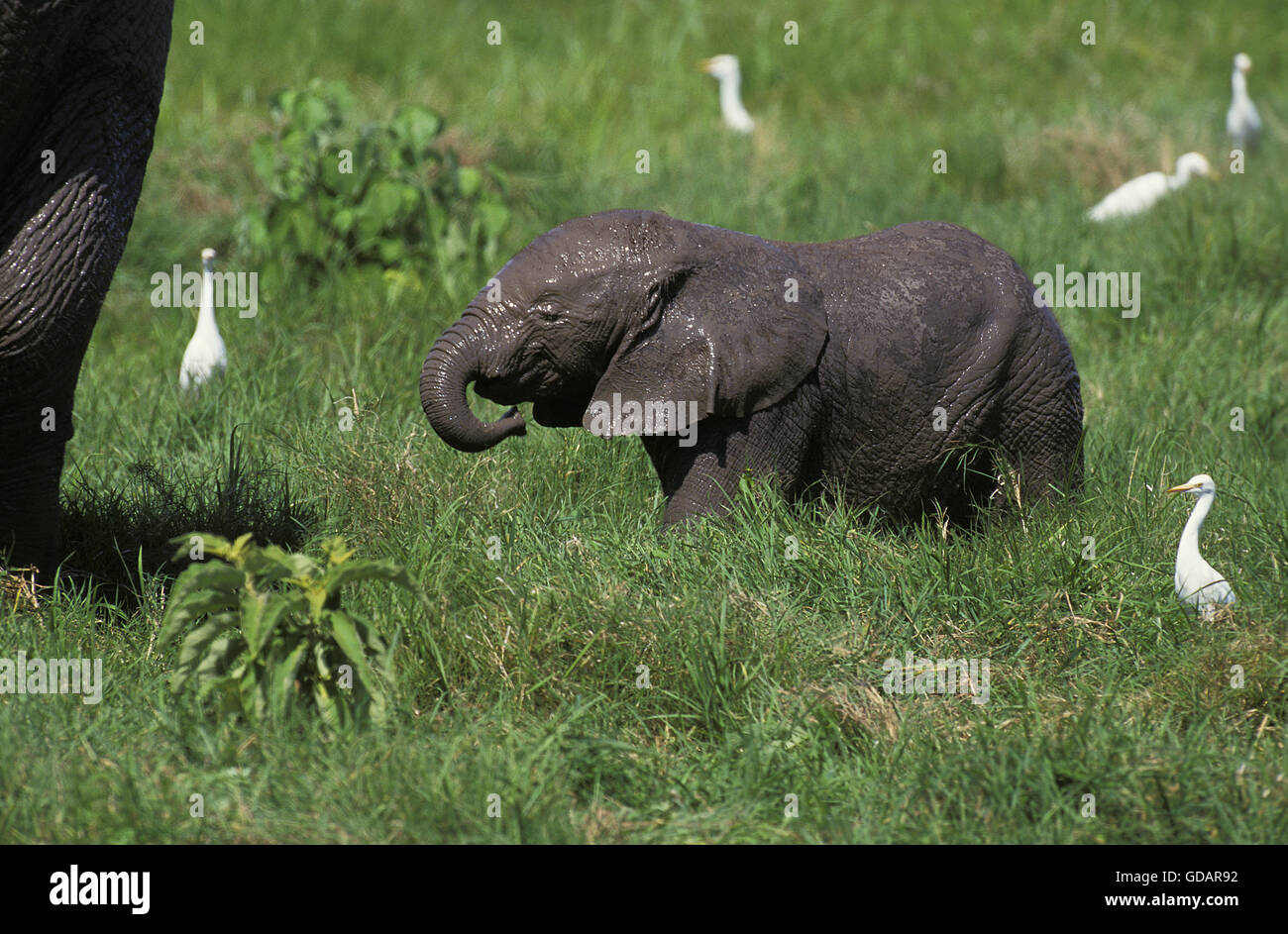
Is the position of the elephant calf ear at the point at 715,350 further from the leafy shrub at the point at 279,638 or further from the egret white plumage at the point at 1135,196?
the egret white plumage at the point at 1135,196

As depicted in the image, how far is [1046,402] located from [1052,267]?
131 inches

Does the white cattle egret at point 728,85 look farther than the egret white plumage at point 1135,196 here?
Yes

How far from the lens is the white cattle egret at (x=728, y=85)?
11000 millimetres

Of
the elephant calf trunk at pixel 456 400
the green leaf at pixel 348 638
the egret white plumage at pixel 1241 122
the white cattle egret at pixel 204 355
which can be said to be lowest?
the green leaf at pixel 348 638

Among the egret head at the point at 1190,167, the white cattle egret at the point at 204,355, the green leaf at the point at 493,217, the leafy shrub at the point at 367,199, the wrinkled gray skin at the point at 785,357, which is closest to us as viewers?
the wrinkled gray skin at the point at 785,357

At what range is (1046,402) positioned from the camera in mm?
4824

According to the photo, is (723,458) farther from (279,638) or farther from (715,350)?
(279,638)

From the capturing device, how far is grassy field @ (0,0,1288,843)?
358cm

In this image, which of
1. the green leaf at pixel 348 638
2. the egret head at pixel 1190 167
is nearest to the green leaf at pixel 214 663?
the green leaf at pixel 348 638

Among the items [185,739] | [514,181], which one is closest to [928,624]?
[185,739]

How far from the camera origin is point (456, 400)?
427 centimetres

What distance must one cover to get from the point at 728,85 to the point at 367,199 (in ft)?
14.4

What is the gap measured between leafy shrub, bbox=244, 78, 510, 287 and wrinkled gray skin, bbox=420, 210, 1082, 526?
3108mm

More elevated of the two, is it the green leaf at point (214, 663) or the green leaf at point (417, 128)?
the green leaf at point (417, 128)
